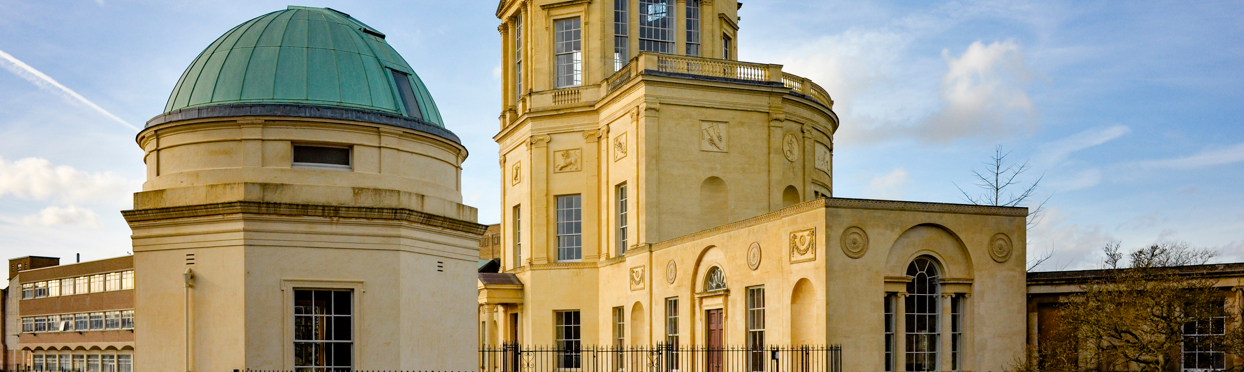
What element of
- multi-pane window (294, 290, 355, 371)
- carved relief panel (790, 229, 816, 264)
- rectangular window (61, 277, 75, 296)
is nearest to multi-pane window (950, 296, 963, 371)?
carved relief panel (790, 229, 816, 264)

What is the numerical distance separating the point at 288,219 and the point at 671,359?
18053 mm

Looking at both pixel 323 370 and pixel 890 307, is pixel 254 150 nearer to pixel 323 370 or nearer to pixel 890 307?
pixel 323 370

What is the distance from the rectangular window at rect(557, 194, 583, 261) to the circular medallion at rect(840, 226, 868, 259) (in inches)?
670

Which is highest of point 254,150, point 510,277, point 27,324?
point 254,150

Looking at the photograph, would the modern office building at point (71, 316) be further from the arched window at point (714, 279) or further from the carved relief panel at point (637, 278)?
the arched window at point (714, 279)

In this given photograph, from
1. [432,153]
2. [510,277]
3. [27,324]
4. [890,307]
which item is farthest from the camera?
[27,324]

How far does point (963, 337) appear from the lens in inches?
1200

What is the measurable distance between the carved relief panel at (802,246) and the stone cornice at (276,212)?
10082mm

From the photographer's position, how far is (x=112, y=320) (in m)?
86.4

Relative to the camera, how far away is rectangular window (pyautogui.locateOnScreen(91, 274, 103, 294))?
88.2 m

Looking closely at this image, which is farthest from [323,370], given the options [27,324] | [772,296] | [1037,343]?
[27,324]

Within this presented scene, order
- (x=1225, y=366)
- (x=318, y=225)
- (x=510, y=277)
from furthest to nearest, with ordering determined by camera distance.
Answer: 1. (x=510, y=277)
2. (x=1225, y=366)
3. (x=318, y=225)

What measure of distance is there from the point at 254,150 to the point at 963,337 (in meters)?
17.6

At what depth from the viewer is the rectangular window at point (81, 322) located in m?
89.5
